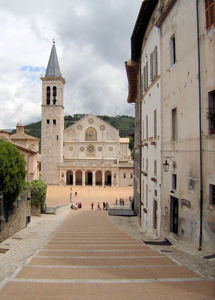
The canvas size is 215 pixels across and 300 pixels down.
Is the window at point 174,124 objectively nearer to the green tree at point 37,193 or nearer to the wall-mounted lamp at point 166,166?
the wall-mounted lamp at point 166,166

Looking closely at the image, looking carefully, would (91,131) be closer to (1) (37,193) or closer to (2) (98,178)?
(2) (98,178)

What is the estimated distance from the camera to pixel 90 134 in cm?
6544

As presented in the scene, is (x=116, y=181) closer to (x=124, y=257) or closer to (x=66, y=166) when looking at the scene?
(x=66, y=166)

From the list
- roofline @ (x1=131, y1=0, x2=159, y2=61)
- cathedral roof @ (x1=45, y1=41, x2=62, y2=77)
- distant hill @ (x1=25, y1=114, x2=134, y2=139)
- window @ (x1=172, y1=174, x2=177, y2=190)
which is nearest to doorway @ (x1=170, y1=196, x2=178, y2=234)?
window @ (x1=172, y1=174, x2=177, y2=190)

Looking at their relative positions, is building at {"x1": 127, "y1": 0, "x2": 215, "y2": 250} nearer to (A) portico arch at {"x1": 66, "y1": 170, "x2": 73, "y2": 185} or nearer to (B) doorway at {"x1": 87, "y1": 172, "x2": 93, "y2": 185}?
(A) portico arch at {"x1": 66, "y1": 170, "x2": 73, "y2": 185}

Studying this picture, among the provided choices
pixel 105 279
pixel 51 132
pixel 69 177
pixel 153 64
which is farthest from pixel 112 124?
pixel 105 279

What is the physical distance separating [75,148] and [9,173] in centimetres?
4984

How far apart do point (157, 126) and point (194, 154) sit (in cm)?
491

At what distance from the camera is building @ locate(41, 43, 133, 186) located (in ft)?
202

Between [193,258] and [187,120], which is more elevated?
[187,120]

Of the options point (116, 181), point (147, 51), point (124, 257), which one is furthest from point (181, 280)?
point (116, 181)

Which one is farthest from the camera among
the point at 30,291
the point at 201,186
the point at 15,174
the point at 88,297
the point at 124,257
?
the point at 15,174

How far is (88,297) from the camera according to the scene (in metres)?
4.53

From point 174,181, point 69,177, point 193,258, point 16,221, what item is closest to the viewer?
point 193,258
